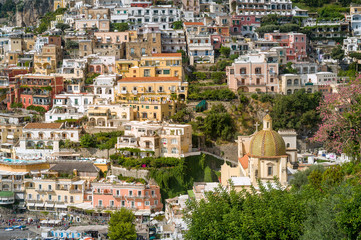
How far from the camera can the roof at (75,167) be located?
5434cm

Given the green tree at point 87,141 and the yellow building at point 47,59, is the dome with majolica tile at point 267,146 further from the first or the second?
the yellow building at point 47,59

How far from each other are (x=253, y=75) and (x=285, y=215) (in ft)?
119

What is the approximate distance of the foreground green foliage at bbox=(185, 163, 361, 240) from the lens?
2478cm

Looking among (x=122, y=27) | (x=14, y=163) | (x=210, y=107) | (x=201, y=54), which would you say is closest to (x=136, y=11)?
(x=122, y=27)

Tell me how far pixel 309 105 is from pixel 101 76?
19695 mm

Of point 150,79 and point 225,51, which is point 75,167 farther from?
point 225,51

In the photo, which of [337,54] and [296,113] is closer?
[296,113]

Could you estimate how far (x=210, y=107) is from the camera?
60.4 m

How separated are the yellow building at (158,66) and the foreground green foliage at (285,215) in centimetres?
3322

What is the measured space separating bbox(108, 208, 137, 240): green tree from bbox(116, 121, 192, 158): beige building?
345 inches

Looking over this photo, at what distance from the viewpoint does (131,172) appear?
5284 cm

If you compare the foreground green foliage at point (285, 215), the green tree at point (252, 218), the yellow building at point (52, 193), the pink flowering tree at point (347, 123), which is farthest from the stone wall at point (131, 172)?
the green tree at point (252, 218)

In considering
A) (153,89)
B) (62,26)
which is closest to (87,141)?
(153,89)

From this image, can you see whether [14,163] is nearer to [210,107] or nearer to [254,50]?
[210,107]
